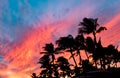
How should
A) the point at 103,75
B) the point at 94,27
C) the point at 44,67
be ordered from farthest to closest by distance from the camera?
the point at 44,67
the point at 94,27
the point at 103,75

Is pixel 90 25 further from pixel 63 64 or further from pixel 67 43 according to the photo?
pixel 63 64

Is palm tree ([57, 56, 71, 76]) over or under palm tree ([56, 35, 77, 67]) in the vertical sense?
under

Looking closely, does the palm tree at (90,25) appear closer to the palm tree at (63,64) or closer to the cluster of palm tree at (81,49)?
the cluster of palm tree at (81,49)

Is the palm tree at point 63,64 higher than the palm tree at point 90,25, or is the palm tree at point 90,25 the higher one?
the palm tree at point 90,25

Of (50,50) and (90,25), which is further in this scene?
(50,50)

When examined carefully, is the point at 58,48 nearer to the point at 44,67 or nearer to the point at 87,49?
the point at 87,49

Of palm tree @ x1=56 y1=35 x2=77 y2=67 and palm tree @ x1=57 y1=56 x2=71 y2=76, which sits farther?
palm tree @ x1=57 y1=56 x2=71 y2=76

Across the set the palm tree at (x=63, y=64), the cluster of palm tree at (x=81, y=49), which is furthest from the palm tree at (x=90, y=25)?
the palm tree at (x=63, y=64)

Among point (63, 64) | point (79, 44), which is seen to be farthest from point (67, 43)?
point (63, 64)

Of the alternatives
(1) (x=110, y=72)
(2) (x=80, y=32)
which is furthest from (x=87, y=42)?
(1) (x=110, y=72)

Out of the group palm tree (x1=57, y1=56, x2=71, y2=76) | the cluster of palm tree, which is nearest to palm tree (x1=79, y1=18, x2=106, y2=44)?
the cluster of palm tree

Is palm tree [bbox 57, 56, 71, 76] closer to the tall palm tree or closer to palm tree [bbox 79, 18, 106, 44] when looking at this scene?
the tall palm tree

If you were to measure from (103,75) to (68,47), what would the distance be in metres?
49.3

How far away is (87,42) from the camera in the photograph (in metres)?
67.7
